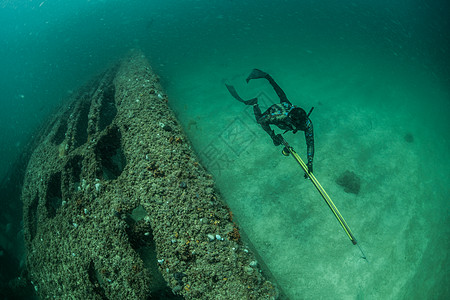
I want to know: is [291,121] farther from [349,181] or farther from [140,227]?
[140,227]

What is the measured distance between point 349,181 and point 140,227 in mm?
6119

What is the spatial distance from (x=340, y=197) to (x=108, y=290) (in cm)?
582

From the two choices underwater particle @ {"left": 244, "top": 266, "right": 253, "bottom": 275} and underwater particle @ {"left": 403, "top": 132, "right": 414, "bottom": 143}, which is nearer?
underwater particle @ {"left": 244, "top": 266, "right": 253, "bottom": 275}

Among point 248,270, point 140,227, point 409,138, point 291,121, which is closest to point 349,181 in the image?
point 291,121

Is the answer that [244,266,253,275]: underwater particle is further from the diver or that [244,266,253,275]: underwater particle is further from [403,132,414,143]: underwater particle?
[403,132,414,143]: underwater particle

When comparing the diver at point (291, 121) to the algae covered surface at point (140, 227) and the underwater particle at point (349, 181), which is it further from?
the algae covered surface at point (140, 227)

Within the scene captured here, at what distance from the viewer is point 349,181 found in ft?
19.2

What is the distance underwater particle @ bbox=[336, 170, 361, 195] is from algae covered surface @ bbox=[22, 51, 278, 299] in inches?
188

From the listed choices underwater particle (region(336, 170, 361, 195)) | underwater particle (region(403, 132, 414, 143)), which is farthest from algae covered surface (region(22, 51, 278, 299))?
underwater particle (region(403, 132, 414, 143))

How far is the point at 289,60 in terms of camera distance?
14.5 m

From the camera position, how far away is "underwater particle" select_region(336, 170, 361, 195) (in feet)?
18.5

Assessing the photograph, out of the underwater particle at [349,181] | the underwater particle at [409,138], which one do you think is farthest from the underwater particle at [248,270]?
the underwater particle at [409,138]

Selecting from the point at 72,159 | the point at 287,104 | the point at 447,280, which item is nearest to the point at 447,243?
the point at 447,280

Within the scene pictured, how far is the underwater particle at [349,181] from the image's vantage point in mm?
5648
